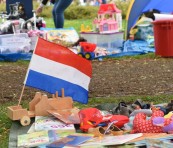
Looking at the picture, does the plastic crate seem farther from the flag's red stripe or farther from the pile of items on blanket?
the pile of items on blanket

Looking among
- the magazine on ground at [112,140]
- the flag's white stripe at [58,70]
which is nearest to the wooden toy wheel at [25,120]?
the flag's white stripe at [58,70]

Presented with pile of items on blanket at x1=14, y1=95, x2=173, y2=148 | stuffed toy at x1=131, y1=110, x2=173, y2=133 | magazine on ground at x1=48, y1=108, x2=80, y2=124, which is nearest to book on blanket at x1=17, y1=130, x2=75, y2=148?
pile of items on blanket at x1=14, y1=95, x2=173, y2=148

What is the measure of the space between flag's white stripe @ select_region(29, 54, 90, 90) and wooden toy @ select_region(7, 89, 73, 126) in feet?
0.62

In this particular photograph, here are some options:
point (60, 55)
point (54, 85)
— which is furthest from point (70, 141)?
point (60, 55)

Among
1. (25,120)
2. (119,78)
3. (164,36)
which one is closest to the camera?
(25,120)

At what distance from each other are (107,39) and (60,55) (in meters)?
4.79

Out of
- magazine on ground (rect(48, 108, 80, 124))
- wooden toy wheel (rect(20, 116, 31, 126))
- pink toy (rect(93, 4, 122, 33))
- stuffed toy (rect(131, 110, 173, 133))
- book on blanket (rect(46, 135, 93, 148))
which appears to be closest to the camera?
book on blanket (rect(46, 135, 93, 148))

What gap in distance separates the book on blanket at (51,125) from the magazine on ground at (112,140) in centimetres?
39

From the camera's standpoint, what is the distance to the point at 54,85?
4.58 metres

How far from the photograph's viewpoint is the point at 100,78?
6.56 metres

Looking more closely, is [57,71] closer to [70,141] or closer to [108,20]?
[70,141]

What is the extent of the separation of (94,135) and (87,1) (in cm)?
2314

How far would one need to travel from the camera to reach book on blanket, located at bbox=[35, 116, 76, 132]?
3.94m

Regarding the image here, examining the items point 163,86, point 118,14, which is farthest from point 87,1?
point 163,86
